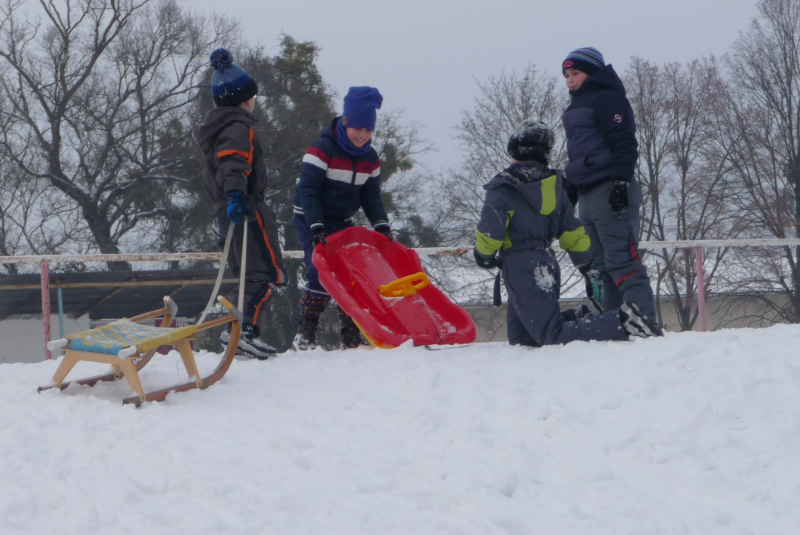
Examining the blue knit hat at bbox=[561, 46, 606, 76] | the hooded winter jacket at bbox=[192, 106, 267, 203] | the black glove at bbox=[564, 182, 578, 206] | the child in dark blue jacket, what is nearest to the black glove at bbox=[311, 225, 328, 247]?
the child in dark blue jacket

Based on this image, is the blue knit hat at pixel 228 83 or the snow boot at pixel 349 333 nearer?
the blue knit hat at pixel 228 83

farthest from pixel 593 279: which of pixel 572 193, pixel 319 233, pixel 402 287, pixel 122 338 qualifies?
pixel 122 338

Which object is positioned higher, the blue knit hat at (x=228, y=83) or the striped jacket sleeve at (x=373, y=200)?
the blue knit hat at (x=228, y=83)

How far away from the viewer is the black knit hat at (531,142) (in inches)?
176

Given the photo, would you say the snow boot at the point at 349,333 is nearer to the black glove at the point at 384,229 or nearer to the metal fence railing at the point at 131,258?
the black glove at the point at 384,229

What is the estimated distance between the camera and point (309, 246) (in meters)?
4.96

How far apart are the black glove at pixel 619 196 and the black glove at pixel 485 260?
71 cm

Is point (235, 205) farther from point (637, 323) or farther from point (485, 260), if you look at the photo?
point (637, 323)

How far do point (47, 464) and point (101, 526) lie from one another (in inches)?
22.6

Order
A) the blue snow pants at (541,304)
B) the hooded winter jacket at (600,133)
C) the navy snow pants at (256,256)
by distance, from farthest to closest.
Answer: the navy snow pants at (256,256) < the hooded winter jacket at (600,133) < the blue snow pants at (541,304)

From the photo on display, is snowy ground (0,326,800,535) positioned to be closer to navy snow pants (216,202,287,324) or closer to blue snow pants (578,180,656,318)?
blue snow pants (578,180,656,318)

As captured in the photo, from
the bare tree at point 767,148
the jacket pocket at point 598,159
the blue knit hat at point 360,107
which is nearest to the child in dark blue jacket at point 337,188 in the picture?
the blue knit hat at point 360,107

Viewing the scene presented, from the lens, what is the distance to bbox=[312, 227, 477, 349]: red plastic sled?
455 cm

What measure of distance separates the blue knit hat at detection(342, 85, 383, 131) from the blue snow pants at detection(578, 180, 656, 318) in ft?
4.51
